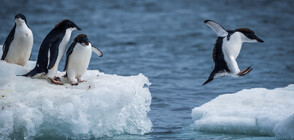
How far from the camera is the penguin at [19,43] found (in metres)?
6.56

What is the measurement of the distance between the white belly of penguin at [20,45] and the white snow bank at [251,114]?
7.08 ft

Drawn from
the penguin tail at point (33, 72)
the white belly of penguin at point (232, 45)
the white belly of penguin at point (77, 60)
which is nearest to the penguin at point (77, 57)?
the white belly of penguin at point (77, 60)

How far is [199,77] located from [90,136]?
6.39m

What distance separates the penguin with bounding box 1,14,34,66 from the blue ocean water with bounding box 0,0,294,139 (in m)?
1.67

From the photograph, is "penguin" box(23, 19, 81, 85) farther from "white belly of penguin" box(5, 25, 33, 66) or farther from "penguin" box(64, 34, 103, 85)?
"white belly of penguin" box(5, 25, 33, 66)

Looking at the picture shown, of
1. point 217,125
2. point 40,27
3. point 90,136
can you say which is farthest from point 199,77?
point 40,27

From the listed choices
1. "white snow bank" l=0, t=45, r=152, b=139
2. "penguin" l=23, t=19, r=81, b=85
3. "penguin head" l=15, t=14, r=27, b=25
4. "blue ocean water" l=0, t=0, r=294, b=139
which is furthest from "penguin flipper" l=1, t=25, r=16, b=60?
"blue ocean water" l=0, t=0, r=294, b=139

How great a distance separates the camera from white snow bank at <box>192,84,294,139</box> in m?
Result: 6.35

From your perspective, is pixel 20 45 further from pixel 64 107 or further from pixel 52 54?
pixel 64 107

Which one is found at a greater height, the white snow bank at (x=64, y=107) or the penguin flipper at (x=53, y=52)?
the penguin flipper at (x=53, y=52)

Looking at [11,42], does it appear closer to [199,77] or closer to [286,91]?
[286,91]

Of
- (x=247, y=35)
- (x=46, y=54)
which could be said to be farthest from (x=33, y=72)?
(x=247, y=35)

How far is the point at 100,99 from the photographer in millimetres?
6023

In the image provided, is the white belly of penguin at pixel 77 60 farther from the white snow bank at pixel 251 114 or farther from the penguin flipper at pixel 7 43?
the white snow bank at pixel 251 114
